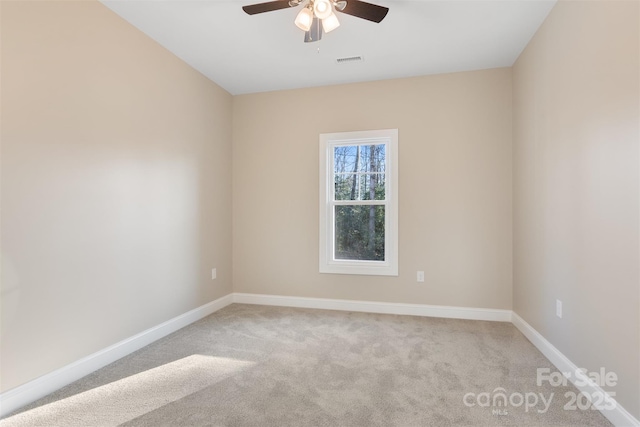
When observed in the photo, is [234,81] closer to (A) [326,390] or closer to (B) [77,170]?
(B) [77,170]

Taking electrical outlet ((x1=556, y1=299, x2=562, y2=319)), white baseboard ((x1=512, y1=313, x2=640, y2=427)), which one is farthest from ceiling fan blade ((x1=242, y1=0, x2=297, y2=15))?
white baseboard ((x1=512, y1=313, x2=640, y2=427))

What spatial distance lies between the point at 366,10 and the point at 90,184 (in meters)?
2.26

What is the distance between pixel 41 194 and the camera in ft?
6.66

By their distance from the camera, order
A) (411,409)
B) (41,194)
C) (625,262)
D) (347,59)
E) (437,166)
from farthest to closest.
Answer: (437,166) → (347,59) → (41,194) → (411,409) → (625,262)

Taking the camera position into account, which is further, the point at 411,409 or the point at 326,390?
the point at 326,390

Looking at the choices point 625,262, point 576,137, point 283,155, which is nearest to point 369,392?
point 625,262

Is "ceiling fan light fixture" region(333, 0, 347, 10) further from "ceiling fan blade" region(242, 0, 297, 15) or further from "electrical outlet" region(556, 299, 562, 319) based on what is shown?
"electrical outlet" region(556, 299, 562, 319)

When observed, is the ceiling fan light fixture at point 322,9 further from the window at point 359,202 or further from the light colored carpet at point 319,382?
the light colored carpet at point 319,382

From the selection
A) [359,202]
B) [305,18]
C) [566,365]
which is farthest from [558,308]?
[305,18]

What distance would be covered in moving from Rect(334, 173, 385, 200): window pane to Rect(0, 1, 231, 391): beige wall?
1649mm

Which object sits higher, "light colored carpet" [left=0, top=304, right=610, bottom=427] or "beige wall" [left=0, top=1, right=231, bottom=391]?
"beige wall" [left=0, top=1, right=231, bottom=391]

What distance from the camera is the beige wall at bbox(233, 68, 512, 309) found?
3.51 metres

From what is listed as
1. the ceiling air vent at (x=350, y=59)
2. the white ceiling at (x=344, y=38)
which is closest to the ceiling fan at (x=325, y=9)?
the white ceiling at (x=344, y=38)

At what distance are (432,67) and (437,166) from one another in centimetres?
106
